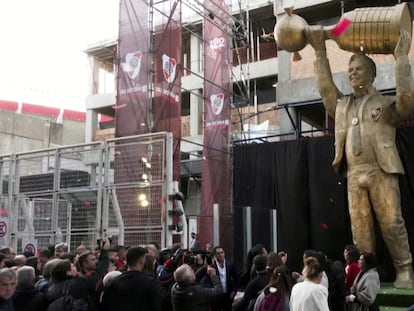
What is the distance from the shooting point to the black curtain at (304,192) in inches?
378

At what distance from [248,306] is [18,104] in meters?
41.7

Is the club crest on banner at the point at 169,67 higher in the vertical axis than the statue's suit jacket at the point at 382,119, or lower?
higher

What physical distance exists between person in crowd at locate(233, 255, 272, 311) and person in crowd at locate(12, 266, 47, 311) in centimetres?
171

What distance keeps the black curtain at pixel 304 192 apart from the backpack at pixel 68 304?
6.04 meters

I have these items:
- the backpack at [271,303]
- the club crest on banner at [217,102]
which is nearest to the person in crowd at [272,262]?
the backpack at [271,303]

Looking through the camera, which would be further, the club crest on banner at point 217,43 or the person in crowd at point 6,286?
the club crest on banner at point 217,43

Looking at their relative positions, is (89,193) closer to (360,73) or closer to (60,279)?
(60,279)

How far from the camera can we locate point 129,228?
8820mm

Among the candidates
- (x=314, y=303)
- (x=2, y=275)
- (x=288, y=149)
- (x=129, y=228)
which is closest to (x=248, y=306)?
(x=314, y=303)

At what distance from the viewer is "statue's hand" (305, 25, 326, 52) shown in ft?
27.8

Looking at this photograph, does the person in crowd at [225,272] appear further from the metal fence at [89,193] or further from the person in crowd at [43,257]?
the person in crowd at [43,257]

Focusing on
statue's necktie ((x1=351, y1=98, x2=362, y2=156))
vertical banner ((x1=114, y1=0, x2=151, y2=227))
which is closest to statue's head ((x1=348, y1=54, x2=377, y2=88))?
statue's necktie ((x1=351, y1=98, x2=362, y2=156))

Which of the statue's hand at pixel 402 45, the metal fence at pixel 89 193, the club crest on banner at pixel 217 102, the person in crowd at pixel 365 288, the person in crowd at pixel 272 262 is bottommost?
the person in crowd at pixel 365 288

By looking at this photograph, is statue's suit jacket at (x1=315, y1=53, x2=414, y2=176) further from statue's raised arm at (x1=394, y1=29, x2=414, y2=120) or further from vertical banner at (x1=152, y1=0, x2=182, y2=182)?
vertical banner at (x1=152, y1=0, x2=182, y2=182)
